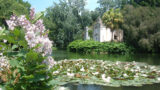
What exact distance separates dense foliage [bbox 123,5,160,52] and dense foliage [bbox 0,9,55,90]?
30.7m

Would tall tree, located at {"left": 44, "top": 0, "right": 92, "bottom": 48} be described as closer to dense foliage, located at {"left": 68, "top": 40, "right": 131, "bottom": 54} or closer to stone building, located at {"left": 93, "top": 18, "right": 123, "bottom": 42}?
stone building, located at {"left": 93, "top": 18, "right": 123, "bottom": 42}

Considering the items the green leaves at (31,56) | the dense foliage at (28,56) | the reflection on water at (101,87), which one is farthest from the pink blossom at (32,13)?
the reflection on water at (101,87)

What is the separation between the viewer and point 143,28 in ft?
109

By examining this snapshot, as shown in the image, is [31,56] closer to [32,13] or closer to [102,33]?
[32,13]

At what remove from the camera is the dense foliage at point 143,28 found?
32591 millimetres

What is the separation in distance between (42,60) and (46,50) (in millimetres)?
231

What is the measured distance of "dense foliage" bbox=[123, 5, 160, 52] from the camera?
32.6 m

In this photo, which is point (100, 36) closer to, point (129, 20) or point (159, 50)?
point (129, 20)

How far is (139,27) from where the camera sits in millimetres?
34031

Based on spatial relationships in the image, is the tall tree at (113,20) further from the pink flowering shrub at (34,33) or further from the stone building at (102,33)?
the pink flowering shrub at (34,33)

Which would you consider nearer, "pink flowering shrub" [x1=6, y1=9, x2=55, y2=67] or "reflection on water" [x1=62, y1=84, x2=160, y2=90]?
"pink flowering shrub" [x1=6, y1=9, x2=55, y2=67]

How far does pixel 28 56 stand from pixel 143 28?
31989 mm

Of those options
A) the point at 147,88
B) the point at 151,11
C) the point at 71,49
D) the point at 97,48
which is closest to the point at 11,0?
the point at 71,49

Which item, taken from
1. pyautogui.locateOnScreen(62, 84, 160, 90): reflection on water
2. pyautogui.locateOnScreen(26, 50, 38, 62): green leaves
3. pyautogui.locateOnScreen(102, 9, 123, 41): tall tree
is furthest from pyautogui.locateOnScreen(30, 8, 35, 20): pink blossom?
pyautogui.locateOnScreen(102, 9, 123, 41): tall tree
